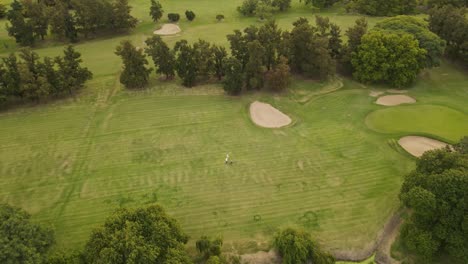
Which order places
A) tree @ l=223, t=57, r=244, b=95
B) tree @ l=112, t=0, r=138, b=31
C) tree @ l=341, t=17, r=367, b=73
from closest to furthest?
1. tree @ l=223, t=57, r=244, b=95
2. tree @ l=341, t=17, r=367, b=73
3. tree @ l=112, t=0, r=138, b=31

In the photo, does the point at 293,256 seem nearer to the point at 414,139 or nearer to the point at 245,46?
the point at 414,139

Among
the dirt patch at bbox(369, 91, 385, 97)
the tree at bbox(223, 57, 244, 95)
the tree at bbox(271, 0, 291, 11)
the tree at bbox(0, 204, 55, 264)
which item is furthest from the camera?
the tree at bbox(271, 0, 291, 11)

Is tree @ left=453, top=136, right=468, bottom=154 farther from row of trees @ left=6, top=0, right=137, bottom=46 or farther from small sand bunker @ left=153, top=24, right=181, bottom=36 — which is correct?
row of trees @ left=6, top=0, right=137, bottom=46

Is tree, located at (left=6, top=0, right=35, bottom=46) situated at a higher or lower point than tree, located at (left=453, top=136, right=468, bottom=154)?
higher

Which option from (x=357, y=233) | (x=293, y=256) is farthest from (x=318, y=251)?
(x=357, y=233)

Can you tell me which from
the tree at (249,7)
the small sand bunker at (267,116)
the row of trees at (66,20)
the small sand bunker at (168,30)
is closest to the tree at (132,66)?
the small sand bunker at (267,116)

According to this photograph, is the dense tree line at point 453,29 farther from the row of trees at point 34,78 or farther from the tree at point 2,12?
the tree at point 2,12

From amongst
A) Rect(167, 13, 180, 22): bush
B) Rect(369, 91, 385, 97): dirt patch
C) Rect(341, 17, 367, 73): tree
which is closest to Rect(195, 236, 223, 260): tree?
Rect(369, 91, 385, 97): dirt patch
